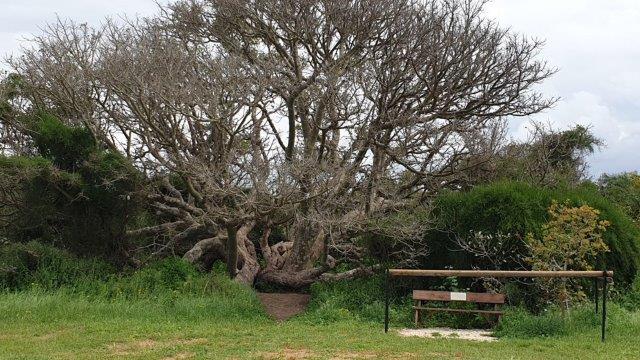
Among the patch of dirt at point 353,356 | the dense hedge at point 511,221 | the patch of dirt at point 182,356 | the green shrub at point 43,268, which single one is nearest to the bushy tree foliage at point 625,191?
the dense hedge at point 511,221

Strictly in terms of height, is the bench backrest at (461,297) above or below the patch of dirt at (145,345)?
above

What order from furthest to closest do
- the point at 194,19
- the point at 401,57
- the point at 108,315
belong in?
the point at 194,19 → the point at 401,57 → the point at 108,315

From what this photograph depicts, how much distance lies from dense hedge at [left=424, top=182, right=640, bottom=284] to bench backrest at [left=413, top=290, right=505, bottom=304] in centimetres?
158

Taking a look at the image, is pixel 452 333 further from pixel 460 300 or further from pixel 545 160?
pixel 545 160

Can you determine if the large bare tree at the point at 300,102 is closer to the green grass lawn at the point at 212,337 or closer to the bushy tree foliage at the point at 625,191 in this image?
the green grass lawn at the point at 212,337

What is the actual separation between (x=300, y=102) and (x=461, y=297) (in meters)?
6.84

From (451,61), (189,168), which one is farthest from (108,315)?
(451,61)

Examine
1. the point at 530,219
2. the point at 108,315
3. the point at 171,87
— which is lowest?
the point at 108,315

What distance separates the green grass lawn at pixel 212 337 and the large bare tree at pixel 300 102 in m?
2.47

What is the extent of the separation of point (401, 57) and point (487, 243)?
14.8 feet

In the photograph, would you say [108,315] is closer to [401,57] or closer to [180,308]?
[180,308]

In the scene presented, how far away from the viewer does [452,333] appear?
1146cm

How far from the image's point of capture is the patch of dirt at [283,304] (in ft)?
48.3

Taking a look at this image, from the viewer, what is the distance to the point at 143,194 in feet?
54.2
